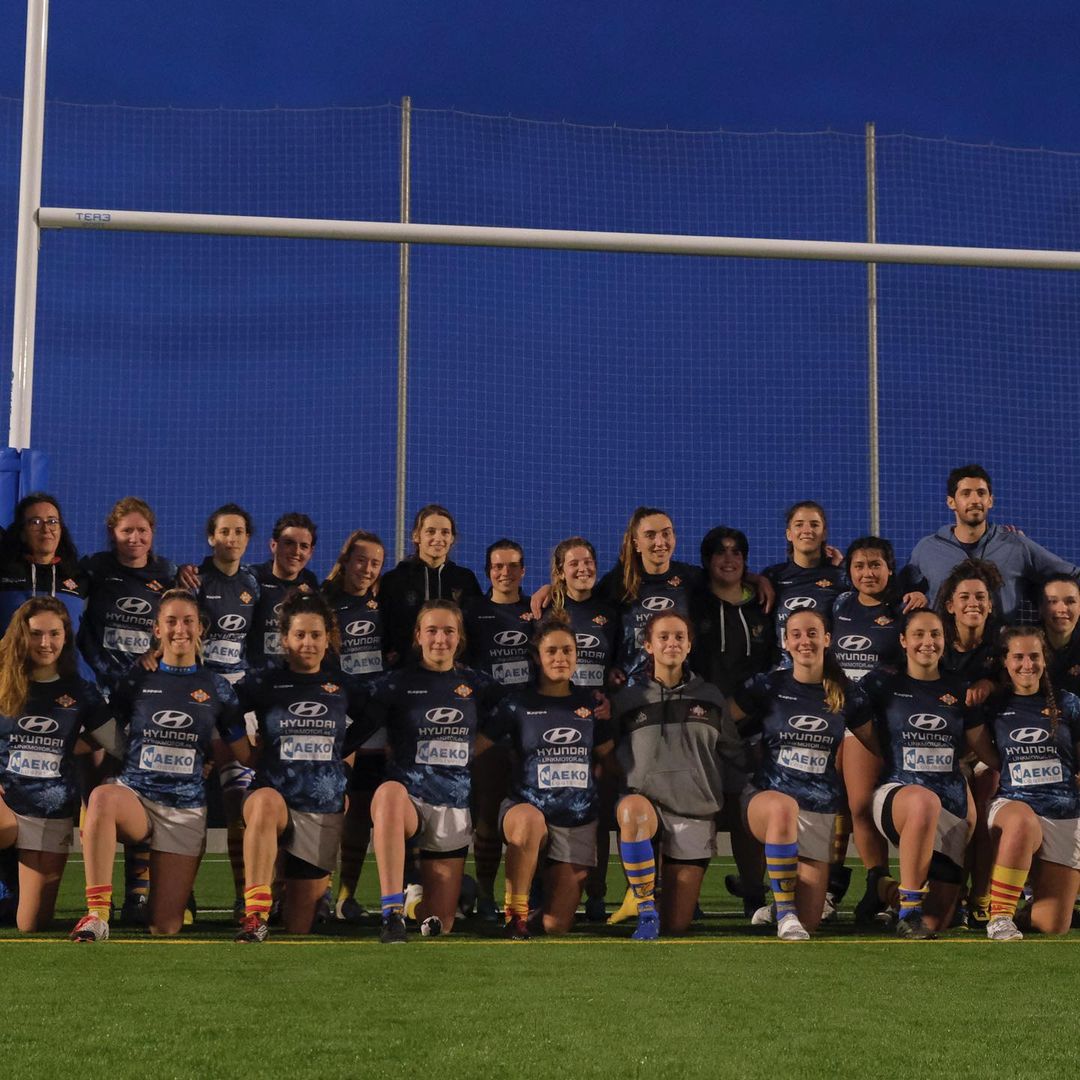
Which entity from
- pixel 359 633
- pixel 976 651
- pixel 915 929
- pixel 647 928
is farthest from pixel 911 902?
pixel 359 633

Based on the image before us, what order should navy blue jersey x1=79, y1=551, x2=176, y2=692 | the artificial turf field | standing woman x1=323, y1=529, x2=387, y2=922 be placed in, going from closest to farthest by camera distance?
the artificial turf field
standing woman x1=323, y1=529, x2=387, y2=922
navy blue jersey x1=79, y1=551, x2=176, y2=692

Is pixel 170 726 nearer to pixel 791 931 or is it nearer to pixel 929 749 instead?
pixel 791 931

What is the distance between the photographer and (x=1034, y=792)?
216 inches

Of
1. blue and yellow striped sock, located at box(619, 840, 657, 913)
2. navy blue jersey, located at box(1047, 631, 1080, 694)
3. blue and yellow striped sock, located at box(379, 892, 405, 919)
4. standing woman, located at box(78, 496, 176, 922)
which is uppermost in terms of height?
standing woman, located at box(78, 496, 176, 922)

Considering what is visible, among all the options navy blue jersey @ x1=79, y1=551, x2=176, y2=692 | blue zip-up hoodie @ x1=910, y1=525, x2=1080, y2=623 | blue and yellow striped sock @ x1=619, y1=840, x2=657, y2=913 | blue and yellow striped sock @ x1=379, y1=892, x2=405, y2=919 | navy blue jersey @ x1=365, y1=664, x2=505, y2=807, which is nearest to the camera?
blue and yellow striped sock @ x1=379, y1=892, x2=405, y2=919

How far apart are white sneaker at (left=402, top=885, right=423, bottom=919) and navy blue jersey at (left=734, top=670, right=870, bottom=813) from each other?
1.37 metres

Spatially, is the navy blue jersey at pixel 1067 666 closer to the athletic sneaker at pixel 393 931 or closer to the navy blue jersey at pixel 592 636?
the navy blue jersey at pixel 592 636

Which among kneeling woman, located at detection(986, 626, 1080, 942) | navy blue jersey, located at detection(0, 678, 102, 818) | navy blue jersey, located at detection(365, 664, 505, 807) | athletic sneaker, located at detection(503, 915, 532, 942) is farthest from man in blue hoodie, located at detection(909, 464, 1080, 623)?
navy blue jersey, located at detection(0, 678, 102, 818)

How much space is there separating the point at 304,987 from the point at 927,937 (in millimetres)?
2489

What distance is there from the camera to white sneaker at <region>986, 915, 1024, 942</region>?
512 cm

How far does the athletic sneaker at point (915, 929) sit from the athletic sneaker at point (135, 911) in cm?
281

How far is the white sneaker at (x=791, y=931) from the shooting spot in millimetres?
5105

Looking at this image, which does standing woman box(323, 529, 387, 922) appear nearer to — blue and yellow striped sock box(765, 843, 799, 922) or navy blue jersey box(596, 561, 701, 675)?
navy blue jersey box(596, 561, 701, 675)

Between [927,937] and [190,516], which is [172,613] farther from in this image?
[927,937]
